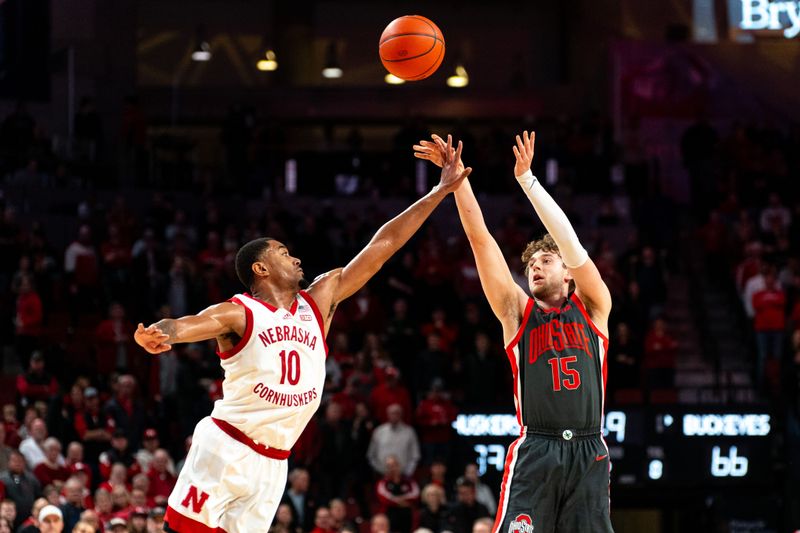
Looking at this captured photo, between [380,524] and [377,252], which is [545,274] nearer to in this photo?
[377,252]

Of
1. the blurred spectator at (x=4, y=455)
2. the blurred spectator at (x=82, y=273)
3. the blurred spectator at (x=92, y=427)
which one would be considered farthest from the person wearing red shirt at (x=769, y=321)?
the blurred spectator at (x=4, y=455)

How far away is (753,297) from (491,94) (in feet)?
48.5

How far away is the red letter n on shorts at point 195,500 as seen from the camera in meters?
7.29

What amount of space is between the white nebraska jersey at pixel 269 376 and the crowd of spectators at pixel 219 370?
7.02 m

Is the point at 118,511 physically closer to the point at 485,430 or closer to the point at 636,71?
the point at 485,430

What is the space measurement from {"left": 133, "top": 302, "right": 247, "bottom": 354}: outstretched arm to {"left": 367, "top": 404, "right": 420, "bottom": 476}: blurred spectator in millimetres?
10564

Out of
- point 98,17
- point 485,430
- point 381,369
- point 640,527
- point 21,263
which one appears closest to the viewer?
point 485,430

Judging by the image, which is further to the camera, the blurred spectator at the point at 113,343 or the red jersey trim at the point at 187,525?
the blurred spectator at the point at 113,343

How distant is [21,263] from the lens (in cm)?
1978

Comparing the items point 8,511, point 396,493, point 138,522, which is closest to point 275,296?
point 138,522

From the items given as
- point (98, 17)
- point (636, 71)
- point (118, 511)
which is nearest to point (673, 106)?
point (636, 71)

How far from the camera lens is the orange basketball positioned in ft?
30.2

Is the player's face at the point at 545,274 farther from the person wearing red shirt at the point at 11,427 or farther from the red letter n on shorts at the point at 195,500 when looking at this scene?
the person wearing red shirt at the point at 11,427

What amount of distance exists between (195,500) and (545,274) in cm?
231
